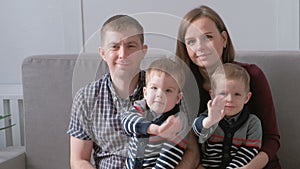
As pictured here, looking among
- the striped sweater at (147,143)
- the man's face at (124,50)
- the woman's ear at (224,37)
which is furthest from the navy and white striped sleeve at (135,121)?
the woman's ear at (224,37)

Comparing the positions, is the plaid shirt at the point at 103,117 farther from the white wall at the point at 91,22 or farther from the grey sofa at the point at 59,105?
the white wall at the point at 91,22

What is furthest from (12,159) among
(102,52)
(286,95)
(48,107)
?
(286,95)

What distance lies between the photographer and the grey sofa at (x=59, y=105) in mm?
Answer: 1686

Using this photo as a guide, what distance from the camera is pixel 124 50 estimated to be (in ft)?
4.17

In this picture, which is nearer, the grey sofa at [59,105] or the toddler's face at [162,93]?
the toddler's face at [162,93]

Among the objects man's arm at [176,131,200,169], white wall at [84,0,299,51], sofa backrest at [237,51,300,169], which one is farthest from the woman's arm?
white wall at [84,0,299,51]

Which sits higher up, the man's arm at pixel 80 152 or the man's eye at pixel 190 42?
the man's eye at pixel 190 42

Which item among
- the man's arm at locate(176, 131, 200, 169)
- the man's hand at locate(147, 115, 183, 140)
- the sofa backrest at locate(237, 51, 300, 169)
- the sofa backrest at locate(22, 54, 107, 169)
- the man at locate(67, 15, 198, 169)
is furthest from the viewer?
the sofa backrest at locate(22, 54, 107, 169)

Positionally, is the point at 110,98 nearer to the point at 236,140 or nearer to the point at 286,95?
the point at 236,140

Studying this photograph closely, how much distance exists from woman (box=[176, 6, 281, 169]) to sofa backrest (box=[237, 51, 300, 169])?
20 cm

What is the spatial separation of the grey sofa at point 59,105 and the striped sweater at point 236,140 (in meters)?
0.31

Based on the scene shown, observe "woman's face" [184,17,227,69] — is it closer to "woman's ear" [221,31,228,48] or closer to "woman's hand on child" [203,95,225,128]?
"woman's ear" [221,31,228,48]

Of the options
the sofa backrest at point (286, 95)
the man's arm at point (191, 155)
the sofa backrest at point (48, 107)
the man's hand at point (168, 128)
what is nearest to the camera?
the man's hand at point (168, 128)

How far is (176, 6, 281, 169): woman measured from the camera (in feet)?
4.42
